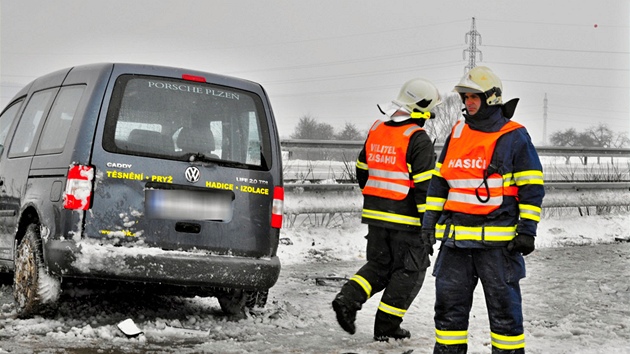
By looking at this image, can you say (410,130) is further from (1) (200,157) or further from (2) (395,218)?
(1) (200,157)

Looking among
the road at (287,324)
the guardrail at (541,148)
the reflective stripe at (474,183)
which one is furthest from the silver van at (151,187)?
the guardrail at (541,148)

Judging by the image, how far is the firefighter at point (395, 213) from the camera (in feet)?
19.9

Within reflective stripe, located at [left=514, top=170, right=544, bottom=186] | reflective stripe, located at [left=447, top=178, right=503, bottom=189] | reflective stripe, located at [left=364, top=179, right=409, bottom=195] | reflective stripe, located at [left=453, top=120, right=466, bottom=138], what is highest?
reflective stripe, located at [left=453, top=120, right=466, bottom=138]

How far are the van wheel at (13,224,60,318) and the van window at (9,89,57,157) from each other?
714 mm

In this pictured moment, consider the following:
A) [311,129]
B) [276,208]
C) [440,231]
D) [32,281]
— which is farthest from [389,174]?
[311,129]

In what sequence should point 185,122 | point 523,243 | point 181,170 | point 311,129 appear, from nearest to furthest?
1. point 523,243
2. point 181,170
3. point 185,122
4. point 311,129

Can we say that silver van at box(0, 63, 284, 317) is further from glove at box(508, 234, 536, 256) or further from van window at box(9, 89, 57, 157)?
glove at box(508, 234, 536, 256)

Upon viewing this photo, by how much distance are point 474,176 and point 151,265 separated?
6.86 feet

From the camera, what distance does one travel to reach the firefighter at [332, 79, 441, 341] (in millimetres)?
6070

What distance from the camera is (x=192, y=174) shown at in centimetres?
585

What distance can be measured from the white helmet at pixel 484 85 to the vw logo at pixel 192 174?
1.79 metres

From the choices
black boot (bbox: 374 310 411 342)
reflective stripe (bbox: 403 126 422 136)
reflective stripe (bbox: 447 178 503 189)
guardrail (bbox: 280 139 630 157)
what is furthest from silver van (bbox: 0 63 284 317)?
guardrail (bbox: 280 139 630 157)

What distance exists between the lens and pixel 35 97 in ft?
22.7

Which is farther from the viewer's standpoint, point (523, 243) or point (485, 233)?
point (485, 233)
